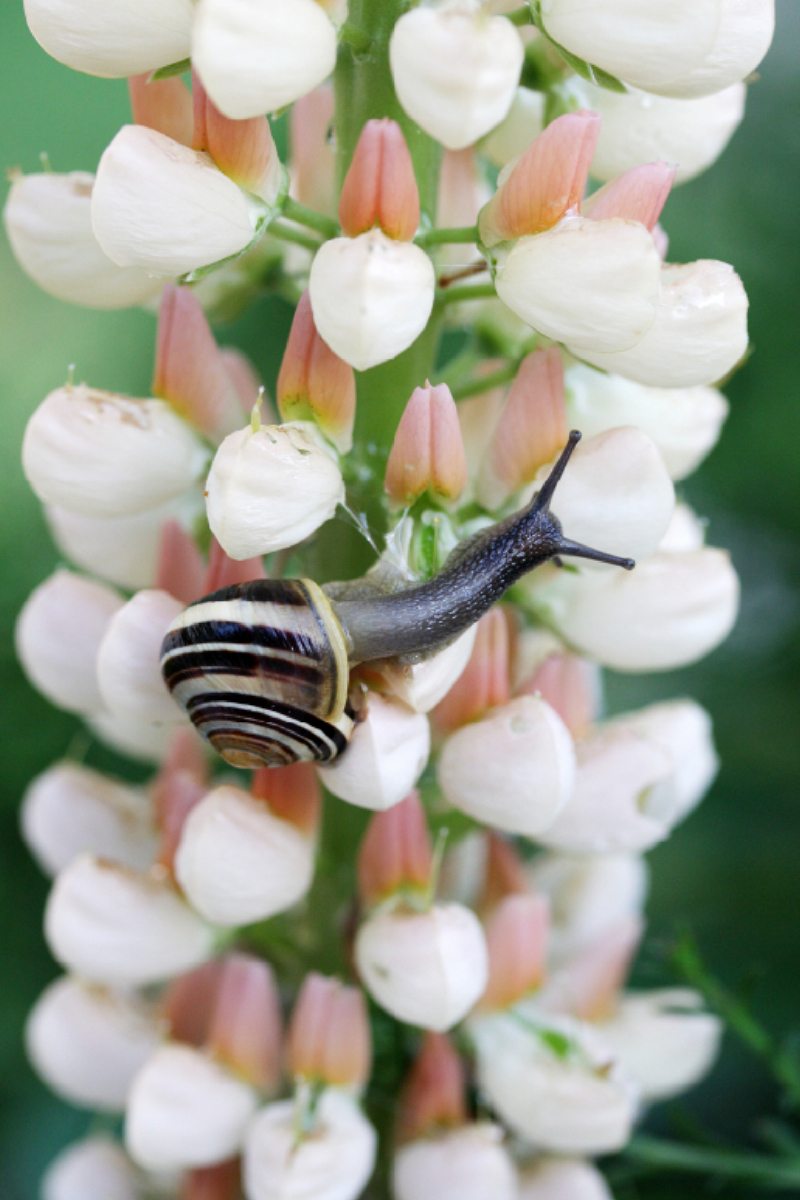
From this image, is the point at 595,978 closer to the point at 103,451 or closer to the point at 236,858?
the point at 236,858

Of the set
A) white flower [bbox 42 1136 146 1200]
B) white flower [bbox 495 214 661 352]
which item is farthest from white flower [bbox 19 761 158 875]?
white flower [bbox 495 214 661 352]

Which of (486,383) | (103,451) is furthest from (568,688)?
(103,451)

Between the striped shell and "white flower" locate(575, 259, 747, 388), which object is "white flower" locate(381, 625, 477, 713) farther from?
"white flower" locate(575, 259, 747, 388)

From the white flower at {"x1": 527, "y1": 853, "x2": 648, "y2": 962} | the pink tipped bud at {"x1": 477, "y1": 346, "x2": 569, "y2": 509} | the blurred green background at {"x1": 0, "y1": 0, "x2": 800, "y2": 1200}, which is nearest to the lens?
the pink tipped bud at {"x1": 477, "y1": 346, "x2": 569, "y2": 509}

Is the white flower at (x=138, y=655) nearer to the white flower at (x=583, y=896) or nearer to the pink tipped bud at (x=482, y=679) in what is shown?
the pink tipped bud at (x=482, y=679)

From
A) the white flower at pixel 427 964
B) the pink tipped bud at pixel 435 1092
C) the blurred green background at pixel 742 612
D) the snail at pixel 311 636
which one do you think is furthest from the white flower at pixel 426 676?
the blurred green background at pixel 742 612

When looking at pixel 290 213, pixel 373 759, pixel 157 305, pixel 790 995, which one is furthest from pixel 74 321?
pixel 790 995
